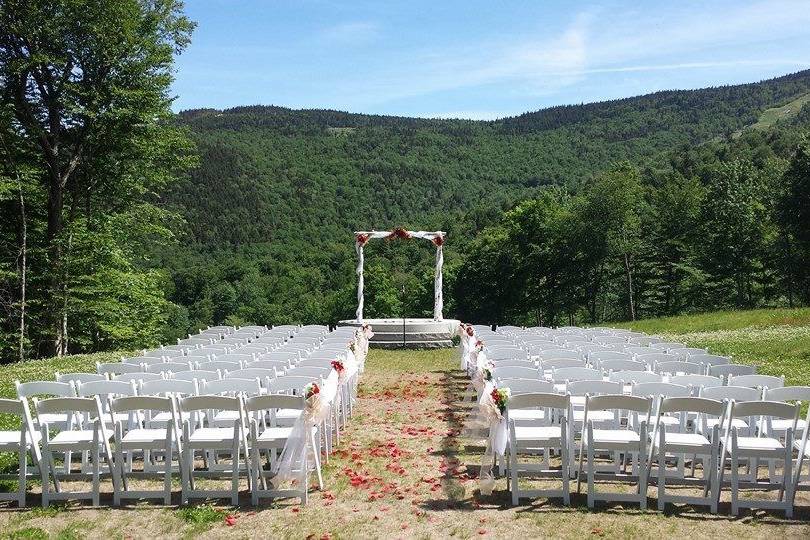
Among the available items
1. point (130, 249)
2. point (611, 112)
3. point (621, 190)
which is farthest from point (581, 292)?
point (611, 112)

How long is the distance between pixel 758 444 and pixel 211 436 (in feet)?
15.7

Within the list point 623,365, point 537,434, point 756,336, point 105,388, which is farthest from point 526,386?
point 756,336

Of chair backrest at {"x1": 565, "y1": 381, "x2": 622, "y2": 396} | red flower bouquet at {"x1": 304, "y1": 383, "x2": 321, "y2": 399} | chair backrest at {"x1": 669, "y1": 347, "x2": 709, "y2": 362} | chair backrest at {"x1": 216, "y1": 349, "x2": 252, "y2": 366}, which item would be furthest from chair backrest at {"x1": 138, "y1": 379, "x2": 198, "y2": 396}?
chair backrest at {"x1": 669, "y1": 347, "x2": 709, "y2": 362}

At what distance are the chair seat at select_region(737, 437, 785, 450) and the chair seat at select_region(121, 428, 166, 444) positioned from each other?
197 inches

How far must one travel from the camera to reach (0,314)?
21.2 m

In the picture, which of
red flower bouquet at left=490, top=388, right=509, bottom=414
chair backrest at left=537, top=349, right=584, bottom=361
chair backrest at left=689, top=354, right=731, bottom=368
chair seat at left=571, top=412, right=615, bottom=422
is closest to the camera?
red flower bouquet at left=490, top=388, right=509, bottom=414

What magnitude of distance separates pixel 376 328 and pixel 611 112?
293 feet

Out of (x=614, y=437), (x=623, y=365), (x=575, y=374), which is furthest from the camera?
(x=623, y=365)

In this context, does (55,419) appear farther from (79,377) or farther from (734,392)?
(734,392)

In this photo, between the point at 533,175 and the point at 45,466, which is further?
the point at 533,175

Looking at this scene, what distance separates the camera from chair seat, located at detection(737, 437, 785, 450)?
18.4ft

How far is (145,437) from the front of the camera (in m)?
6.07

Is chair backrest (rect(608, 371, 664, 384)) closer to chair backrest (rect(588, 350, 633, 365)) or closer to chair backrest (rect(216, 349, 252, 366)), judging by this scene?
chair backrest (rect(588, 350, 633, 365))

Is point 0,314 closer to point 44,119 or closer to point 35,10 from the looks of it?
point 44,119
